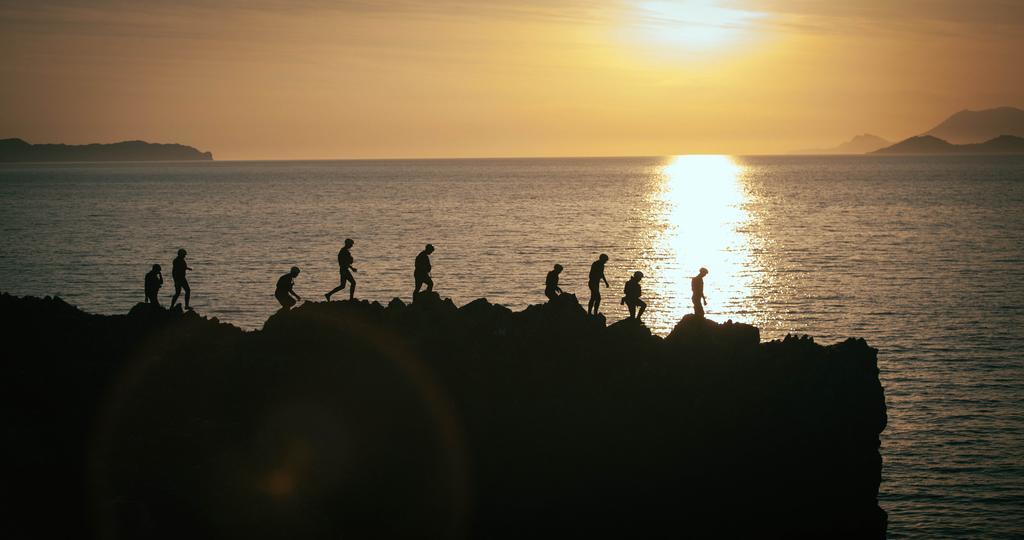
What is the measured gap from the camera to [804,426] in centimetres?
2567

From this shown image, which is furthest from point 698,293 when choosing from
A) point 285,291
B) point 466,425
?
point 285,291

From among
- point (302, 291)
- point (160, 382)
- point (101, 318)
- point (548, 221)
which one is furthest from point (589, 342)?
point (548, 221)

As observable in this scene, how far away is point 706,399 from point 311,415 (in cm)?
1050

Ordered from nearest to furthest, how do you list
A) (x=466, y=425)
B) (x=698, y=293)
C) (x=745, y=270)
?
(x=466, y=425) < (x=698, y=293) < (x=745, y=270)

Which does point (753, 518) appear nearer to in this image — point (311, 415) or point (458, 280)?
point (311, 415)

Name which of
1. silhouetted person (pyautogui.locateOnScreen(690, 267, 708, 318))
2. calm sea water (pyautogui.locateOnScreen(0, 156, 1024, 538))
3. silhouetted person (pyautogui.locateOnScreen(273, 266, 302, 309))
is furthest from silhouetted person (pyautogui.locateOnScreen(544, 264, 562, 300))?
calm sea water (pyautogui.locateOnScreen(0, 156, 1024, 538))

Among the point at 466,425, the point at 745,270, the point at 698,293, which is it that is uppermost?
the point at 698,293

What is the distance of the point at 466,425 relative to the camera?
2470 centimetres

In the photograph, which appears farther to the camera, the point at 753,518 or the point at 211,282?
the point at 211,282

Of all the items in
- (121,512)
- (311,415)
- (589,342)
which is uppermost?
(589,342)

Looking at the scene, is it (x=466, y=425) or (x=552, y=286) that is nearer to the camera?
(x=466, y=425)

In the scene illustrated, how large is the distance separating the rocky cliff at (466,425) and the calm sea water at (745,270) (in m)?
6.15

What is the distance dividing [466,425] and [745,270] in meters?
58.5

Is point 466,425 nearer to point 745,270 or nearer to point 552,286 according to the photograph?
point 552,286
